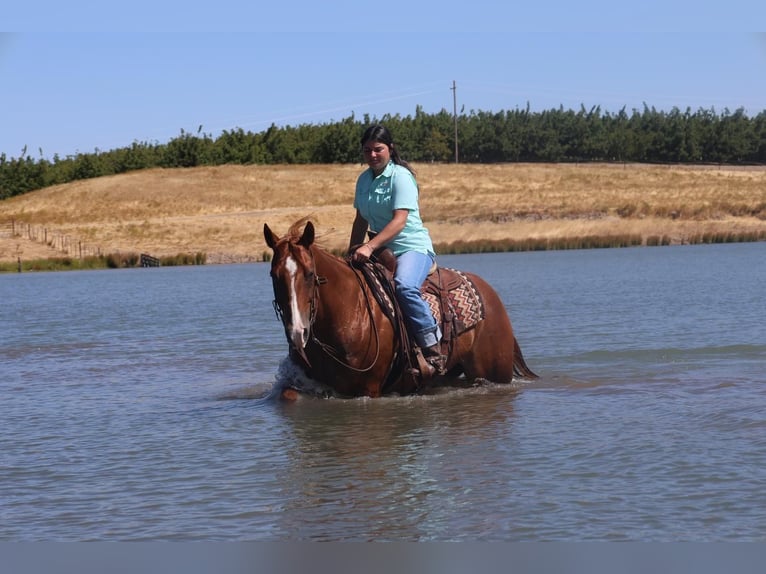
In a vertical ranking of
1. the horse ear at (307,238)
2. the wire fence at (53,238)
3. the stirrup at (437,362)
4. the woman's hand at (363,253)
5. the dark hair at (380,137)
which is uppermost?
the dark hair at (380,137)

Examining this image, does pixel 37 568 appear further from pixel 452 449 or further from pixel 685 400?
pixel 685 400

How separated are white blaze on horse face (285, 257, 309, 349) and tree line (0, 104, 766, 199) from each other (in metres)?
109

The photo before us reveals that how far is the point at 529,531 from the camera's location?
5906 millimetres

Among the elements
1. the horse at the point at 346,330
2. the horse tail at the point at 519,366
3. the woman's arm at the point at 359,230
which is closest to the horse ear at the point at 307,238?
the horse at the point at 346,330

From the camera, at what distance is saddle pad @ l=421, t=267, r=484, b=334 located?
10.3 meters

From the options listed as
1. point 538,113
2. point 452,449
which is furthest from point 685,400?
point 538,113

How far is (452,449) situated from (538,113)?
151 meters

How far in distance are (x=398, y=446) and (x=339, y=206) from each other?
74.6 metres

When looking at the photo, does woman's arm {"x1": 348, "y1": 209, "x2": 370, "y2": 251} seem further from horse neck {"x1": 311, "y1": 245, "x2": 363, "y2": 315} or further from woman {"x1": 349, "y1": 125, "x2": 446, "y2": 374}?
horse neck {"x1": 311, "y1": 245, "x2": 363, "y2": 315}

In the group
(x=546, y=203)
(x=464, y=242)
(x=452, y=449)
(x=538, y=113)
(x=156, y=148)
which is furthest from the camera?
(x=538, y=113)

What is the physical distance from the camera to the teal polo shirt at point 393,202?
9711mm

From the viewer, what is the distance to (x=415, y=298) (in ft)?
32.4

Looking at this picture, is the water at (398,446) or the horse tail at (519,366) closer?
the water at (398,446)

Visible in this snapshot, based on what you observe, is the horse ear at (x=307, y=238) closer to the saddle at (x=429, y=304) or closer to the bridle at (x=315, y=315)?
the bridle at (x=315, y=315)
